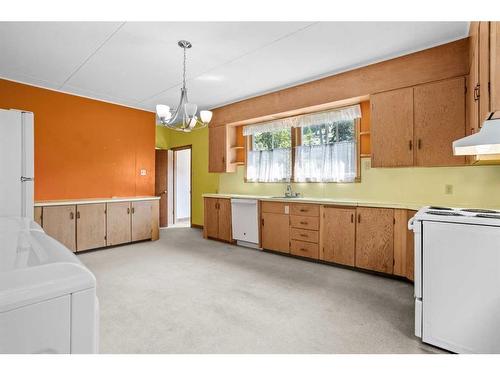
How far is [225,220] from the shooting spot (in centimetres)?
505

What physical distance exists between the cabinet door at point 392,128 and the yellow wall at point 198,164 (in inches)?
142

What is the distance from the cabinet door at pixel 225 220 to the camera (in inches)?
196

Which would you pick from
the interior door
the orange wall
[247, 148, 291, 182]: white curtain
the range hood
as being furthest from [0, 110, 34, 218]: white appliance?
the interior door

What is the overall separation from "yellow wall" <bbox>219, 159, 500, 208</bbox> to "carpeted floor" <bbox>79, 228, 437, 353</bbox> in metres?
1.10

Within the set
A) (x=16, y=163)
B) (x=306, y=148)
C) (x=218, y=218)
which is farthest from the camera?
(x=218, y=218)

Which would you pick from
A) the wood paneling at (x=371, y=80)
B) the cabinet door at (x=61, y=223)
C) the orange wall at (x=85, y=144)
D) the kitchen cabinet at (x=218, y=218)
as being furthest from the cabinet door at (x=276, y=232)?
the cabinet door at (x=61, y=223)

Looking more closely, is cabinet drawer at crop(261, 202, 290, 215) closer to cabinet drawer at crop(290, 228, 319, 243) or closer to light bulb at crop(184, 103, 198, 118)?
cabinet drawer at crop(290, 228, 319, 243)

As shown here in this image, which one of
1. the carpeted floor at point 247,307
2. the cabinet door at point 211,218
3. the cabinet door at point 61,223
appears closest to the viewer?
the carpeted floor at point 247,307

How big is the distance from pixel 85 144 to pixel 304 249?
4.09 metres

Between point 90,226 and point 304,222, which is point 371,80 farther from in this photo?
point 90,226

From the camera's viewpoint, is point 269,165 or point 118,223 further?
point 269,165

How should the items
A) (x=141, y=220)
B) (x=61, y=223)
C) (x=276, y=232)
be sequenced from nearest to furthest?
(x=61, y=223) → (x=276, y=232) → (x=141, y=220)

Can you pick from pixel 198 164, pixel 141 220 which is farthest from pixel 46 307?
pixel 198 164

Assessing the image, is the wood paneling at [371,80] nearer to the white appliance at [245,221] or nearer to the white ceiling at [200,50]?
the white ceiling at [200,50]
